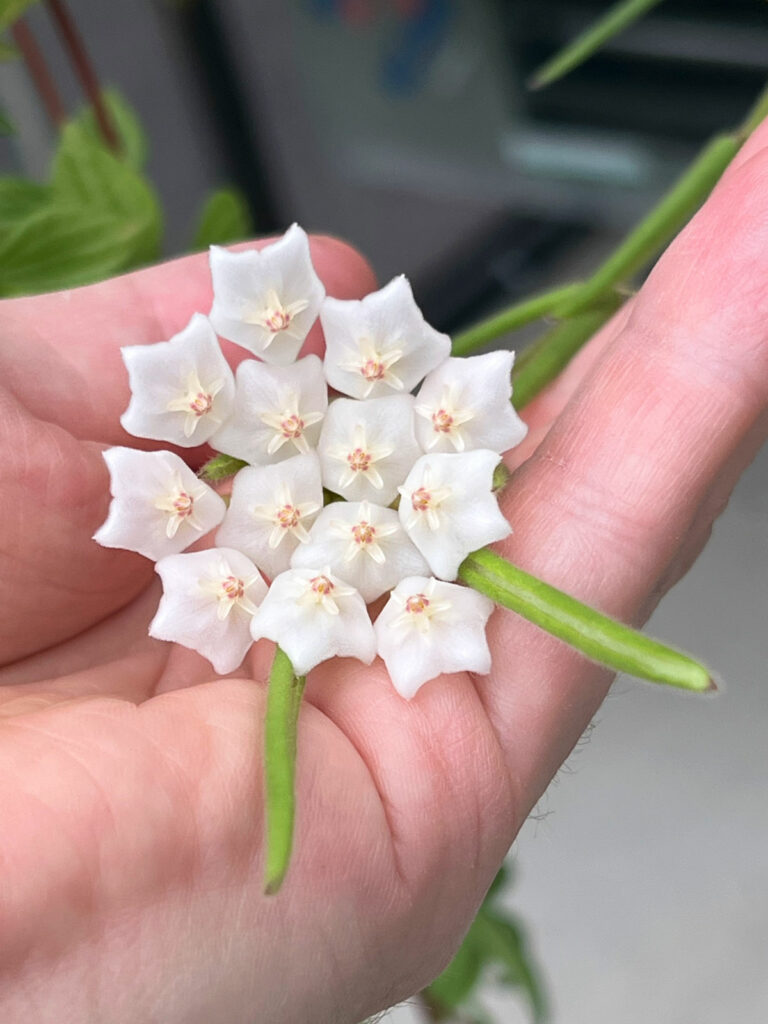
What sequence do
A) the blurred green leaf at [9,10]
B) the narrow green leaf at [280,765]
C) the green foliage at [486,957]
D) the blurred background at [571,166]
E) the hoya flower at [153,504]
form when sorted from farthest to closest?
1. the blurred background at [571,166]
2. the green foliage at [486,957]
3. the blurred green leaf at [9,10]
4. the hoya flower at [153,504]
5. the narrow green leaf at [280,765]

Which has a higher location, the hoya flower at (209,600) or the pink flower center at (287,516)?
the pink flower center at (287,516)

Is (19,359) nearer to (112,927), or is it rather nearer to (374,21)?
(112,927)

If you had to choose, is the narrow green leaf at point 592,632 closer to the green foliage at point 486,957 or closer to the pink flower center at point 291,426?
the pink flower center at point 291,426

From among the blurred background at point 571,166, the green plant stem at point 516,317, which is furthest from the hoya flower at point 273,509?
the blurred background at point 571,166

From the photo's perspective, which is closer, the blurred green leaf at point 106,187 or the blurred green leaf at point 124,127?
the blurred green leaf at point 106,187

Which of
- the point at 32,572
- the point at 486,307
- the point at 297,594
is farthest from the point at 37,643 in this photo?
the point at 486,307

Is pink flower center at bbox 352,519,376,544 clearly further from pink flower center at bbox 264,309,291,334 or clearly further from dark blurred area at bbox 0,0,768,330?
dark blurred area at bbox 0,0,768,330

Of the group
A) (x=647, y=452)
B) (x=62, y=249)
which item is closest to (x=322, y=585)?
(x=647, y=452)

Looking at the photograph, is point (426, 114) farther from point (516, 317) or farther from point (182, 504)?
point (182, 504)
